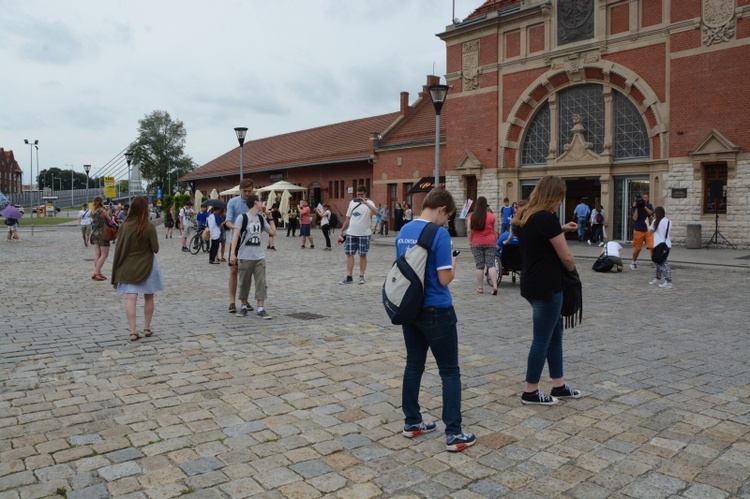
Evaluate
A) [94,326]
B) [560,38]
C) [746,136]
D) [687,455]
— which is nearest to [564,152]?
[560,38]

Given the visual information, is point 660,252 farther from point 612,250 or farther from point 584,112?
point 584,112

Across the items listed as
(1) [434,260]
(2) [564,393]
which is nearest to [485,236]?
(2) [564,393]

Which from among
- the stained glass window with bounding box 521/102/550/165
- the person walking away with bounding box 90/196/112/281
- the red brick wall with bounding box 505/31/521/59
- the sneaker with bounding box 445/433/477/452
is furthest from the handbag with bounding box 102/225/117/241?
the red brick wall with bounding box 505/31/521/59

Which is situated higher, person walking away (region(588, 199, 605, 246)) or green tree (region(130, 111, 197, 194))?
green tree (region(130, 111, 197, 194))

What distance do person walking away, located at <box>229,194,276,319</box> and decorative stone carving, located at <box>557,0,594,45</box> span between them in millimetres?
23018

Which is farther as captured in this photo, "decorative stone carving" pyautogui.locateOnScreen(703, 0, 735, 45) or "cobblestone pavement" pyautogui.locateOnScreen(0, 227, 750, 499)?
"decorative stone carving" pyautogui.locateOnScreen(703, 0, 735, 45)

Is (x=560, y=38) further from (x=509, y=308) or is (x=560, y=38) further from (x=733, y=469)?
(x=733, y=469)

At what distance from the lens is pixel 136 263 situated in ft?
26.0

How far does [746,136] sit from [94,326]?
75.4 ft

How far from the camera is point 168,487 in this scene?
12.6ft

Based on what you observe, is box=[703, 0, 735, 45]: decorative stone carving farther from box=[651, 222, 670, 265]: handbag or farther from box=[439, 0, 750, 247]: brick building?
box=[651, 222, 670, 265]: handbag

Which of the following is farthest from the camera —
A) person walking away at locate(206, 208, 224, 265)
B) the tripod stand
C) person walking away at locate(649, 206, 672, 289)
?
the tripod stand

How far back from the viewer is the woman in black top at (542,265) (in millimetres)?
5227

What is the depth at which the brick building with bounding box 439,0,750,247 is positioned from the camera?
24047 mm
